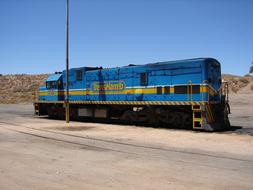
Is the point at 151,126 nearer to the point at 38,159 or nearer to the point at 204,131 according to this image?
the point at 204,131

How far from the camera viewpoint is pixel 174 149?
11.2 meters

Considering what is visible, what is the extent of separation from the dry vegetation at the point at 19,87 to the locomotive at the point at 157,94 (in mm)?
42272

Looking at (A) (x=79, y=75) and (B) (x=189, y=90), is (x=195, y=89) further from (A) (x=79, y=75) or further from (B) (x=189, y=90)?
(A) (x=79, y=75)

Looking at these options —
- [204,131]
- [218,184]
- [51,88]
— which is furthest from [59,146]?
[51,88]

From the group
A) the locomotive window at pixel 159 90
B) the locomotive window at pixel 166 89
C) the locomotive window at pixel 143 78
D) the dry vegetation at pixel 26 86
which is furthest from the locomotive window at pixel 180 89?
the dry vegetation at pixel 26 86

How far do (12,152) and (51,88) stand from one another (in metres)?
16.7

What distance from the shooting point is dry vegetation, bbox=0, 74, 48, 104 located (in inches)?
2613

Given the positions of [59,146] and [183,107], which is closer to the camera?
[59,146]

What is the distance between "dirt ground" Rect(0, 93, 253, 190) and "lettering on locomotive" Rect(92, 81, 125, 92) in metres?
7.26

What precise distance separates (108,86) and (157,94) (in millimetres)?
4340

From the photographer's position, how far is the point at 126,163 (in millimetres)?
8734

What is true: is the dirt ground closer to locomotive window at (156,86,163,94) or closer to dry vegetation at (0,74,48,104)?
locomotive window at (156,86,163,94)

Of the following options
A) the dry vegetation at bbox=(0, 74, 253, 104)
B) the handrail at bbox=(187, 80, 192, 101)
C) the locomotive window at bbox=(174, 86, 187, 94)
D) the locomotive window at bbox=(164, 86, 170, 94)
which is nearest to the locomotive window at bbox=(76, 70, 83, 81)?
the locomotive window at bbox=(164, 86, 170, 94)

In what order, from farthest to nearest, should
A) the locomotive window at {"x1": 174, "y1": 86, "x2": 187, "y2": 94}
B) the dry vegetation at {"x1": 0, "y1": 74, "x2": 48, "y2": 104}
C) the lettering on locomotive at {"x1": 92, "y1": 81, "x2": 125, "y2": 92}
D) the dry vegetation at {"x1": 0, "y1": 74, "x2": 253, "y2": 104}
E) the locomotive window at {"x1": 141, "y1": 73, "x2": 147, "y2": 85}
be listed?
the dry vegetation at {"x1": 0, "y1": 74, "x2": 48, "y2": 104}, the dry vegetation at {"x1": 0, "y1": 74, "x2": 253, "y2": 104}, the lettering on locomotive at {"x1": 92, "y1": 81, "x2": 125, "y2": 92}, the locomotive window at {"x1": 141, "y1": 73, "x2": 147, "y2": 85}, the locomotive window at {"x1": 174, "y1": 86, "x2": 187, "y2": 94}
